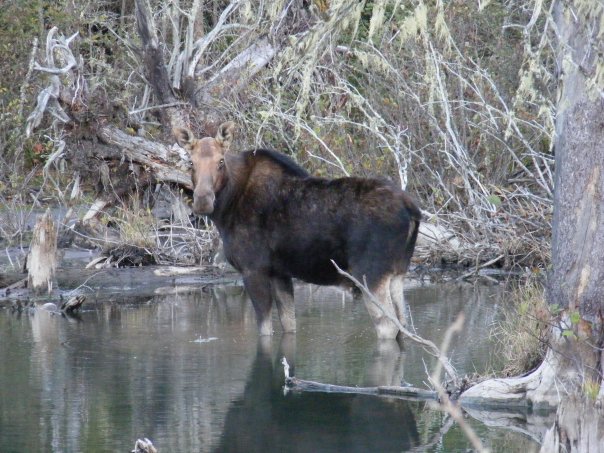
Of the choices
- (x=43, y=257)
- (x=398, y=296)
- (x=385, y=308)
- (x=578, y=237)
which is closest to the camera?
(x=578, y=237)

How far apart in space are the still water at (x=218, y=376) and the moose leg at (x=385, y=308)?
0.55 feet

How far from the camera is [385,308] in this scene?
10.6 m

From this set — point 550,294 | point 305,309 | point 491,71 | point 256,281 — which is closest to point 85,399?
point 256,281

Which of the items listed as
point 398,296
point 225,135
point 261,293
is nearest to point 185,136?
point 225,135

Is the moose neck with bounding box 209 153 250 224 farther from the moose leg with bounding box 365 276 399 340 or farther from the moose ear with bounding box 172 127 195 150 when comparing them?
the moose leg with bounding box 365 276 399 340

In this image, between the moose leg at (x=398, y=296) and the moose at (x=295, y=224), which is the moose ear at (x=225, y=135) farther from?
the moose leg at (x=398, y=296)

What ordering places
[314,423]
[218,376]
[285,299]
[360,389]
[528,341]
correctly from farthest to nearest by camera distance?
1. [285,299]
2. [218,376]
3. [360,389]
4. [528,341]
5. [314,423]

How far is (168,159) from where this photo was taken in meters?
16.5

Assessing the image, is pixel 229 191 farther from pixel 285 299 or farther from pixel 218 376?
pixel 218 376

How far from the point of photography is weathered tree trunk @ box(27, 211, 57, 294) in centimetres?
1391

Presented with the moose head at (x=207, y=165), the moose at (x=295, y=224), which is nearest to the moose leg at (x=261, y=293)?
the moose at (x=295, y=224)

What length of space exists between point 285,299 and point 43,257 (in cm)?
396

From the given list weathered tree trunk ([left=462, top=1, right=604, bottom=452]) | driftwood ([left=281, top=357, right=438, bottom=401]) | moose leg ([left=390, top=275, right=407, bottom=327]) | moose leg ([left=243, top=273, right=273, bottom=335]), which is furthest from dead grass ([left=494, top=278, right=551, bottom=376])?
moose leg ([left=243, top=273, right=273, bottom=335])

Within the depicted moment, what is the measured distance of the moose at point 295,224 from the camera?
1070 cm
